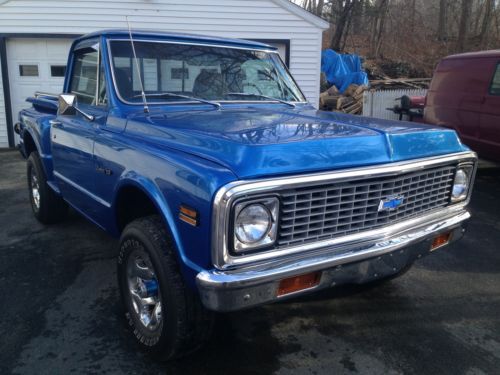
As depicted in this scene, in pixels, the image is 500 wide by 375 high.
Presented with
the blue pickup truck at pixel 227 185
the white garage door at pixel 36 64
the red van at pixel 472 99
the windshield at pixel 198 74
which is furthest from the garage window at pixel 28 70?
the red van at pixel 472 99

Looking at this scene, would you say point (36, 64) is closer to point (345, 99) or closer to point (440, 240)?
point (345, 99)

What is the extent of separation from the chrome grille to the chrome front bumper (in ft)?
0.25

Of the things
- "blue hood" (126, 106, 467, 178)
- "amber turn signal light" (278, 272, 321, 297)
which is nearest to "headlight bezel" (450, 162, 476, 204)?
"blue hood" (126, 106, 467, 178)

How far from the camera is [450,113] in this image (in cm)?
745

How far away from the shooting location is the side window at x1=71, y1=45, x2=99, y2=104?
12.1 feet

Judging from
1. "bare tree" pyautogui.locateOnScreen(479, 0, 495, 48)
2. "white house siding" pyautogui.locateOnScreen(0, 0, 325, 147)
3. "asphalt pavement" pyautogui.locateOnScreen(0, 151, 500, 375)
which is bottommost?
"asphalt pavement" pyautogui.locateOnScreen(0, 151, 500, 375)

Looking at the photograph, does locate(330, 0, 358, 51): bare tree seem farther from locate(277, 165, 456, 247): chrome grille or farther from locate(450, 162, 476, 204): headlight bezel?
locate(277, 165, 456, 247): chrome grille

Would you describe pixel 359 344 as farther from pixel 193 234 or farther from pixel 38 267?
pixel 38 267

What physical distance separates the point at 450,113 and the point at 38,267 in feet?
21.1

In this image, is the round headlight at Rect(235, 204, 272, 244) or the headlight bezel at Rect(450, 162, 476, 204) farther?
the headlight bezel at Rect(450, 162, 476, 204)

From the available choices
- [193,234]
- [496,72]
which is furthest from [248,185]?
[496,72]

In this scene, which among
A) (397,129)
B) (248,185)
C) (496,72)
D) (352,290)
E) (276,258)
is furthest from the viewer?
(496,72)

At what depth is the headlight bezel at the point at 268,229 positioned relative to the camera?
6.75 feet

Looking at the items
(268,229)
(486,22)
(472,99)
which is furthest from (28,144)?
(486,22)
